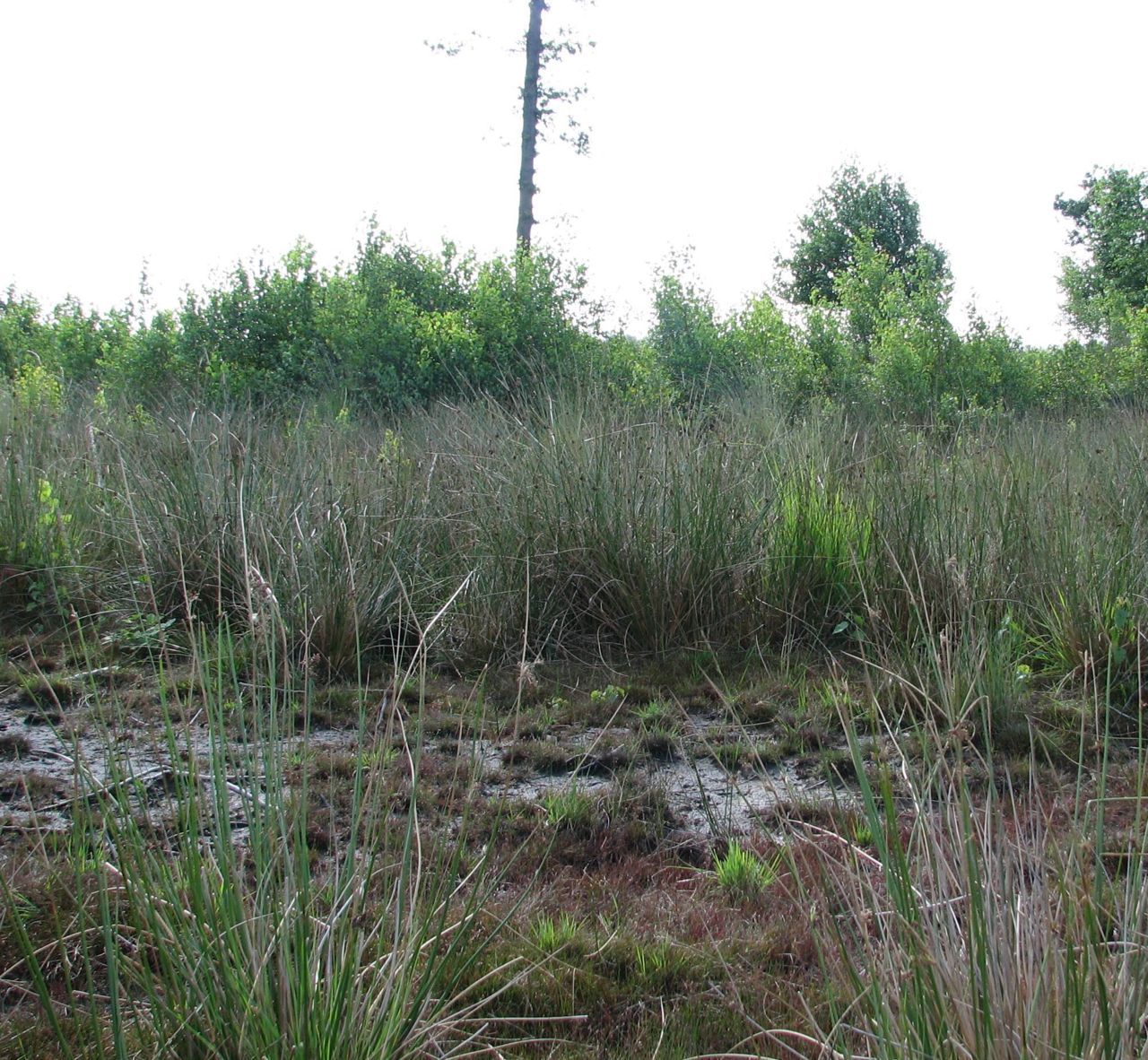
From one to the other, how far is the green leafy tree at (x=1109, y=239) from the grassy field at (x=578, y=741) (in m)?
22.2

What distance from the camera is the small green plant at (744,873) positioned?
2.20 m

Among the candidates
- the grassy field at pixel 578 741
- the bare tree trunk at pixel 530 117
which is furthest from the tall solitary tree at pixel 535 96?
the grassy field at pixel 578 741

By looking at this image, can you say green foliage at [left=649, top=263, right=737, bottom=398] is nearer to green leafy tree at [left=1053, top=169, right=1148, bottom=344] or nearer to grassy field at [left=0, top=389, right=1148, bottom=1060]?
grassy field at [left=0, top=389, right=1148, bottom=1060]

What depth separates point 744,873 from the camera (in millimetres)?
2248

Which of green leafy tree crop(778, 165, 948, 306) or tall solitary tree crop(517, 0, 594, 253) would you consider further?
green leafy tree crop(778, 165, 948, 306)

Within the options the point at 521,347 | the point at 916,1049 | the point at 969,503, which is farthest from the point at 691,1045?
the point at 521,347

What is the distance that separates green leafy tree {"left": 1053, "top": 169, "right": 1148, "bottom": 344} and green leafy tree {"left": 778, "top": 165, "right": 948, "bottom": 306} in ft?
16.0

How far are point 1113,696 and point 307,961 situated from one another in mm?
3262

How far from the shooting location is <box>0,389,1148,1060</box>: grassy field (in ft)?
4.27

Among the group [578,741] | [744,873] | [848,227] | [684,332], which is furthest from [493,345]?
[848,227]

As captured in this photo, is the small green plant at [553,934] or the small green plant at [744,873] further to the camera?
the small green plant at [744,873]

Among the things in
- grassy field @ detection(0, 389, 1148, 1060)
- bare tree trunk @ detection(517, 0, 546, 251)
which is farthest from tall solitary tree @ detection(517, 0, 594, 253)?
grassy field @ detection(0, 389, 1148, 1060)

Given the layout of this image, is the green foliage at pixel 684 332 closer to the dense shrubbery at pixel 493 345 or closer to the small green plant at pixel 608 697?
the dense shrubbery at pixel 493 345

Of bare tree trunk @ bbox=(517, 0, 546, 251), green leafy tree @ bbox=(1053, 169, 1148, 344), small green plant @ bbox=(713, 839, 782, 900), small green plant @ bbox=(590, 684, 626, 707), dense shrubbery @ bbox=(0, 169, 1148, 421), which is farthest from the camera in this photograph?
green leafy tree @ bbox=(1053, 169, 1148, 344)
